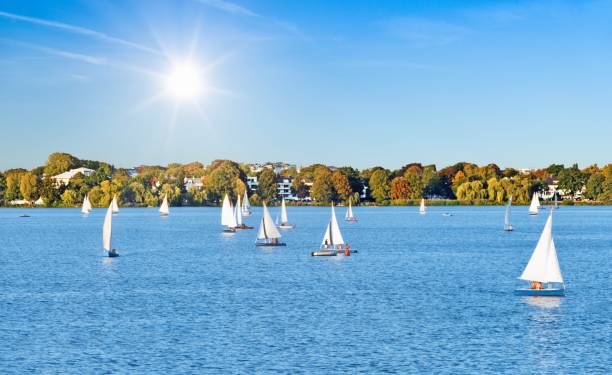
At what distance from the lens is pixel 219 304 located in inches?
2388

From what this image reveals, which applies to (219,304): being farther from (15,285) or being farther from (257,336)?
(15,285)

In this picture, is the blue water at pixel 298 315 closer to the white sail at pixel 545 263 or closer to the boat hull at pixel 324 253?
the boat hull at pixel 324 253

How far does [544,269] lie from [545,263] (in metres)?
0.45

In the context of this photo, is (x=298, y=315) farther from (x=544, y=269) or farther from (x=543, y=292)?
(x=543, y=292)

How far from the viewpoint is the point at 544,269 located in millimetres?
61312

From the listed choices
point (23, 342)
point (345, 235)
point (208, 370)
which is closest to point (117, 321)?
point (23, 342)

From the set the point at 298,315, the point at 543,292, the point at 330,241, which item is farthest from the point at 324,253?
the point at 298,315

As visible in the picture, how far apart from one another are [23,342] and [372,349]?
17.7 m

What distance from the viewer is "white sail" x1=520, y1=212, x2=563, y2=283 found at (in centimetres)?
6016

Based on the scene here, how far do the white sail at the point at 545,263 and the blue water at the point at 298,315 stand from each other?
1.58m

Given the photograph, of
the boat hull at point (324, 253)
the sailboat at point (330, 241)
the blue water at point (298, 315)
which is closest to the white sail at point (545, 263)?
the blue water at point (298, 315)

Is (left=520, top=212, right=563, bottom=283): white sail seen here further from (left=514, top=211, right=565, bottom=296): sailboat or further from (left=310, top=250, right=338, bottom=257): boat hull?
(left=310, top=250, right=338, bottom=257): boat hull

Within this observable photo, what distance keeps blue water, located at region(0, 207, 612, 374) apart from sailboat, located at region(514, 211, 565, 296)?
137 centimetres

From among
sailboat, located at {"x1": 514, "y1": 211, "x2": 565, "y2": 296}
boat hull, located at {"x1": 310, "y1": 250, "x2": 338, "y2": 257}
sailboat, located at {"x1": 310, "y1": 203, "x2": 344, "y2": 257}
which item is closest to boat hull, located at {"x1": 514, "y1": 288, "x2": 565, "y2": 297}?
sailboat, located at {"x1": 514, "y1": 211, "x2": 565, "y2": 296}
